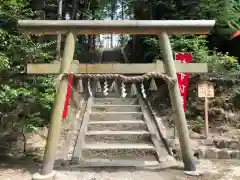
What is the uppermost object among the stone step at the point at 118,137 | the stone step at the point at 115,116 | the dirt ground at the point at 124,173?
the stone step at the point at 115,116

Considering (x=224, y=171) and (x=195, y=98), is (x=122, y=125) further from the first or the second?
(x=224, y=171)

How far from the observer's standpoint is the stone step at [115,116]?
7961 millimetres

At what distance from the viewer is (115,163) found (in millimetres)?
5512

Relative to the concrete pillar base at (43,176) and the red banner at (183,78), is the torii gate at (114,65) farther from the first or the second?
the red banner at (183,78)

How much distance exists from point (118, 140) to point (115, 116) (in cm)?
140

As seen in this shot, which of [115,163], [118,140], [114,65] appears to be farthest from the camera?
[118,140]

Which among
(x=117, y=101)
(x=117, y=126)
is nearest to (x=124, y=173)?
(x=117, y=126)

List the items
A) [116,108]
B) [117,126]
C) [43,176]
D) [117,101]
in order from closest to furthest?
[43,176] < [117,126] < [116,108] < [117,101]

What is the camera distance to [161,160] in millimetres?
5586

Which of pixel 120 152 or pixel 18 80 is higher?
pixel 18 80

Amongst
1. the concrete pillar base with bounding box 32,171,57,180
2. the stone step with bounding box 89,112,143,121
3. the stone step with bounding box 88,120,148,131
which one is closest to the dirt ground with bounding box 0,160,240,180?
the concrete pillar base with bounding box 32,171,57,180

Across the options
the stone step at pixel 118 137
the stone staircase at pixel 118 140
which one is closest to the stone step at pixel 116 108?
the stone staircase at pixel 118 140

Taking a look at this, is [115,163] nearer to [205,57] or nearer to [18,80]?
[18,80]

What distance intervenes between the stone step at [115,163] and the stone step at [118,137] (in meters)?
0.91
